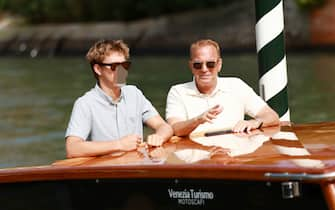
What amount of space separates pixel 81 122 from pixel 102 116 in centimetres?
11

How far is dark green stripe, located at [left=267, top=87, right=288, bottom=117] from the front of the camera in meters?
6.06

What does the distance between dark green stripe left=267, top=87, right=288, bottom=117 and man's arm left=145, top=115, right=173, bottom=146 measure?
1.32 metres

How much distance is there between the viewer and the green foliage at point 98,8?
30731 millimetres

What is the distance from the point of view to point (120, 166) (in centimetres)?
399

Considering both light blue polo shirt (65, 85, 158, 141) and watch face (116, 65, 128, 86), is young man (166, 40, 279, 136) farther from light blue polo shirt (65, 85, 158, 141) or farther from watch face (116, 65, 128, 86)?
watch face (116, 65, 128, 86)

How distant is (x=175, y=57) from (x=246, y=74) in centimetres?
685

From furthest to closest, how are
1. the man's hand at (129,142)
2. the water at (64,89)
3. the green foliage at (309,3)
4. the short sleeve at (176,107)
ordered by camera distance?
the green foliage at (309,3)
the water at (64,89)
the short sleeve at (176,107)
the man's hand at (129,142)

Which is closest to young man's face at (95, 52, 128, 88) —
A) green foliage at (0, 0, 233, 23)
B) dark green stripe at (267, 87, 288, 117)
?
dark green stripe at (267, 87, 288, 117)

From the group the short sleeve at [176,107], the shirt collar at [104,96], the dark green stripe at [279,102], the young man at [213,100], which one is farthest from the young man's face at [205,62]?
the dark green stripe at [279,102]

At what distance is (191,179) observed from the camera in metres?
3.80

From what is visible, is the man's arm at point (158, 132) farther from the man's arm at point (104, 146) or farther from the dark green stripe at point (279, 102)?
the dark green stripe at point (279, 102)

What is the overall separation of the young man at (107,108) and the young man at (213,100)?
0.24 metres

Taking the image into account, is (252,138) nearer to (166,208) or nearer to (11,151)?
(166,208)

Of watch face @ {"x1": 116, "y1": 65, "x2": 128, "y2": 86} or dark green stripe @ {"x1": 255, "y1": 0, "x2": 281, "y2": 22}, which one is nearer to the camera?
watch face @ {"x1": 116, "y1": 65, "x2": 128, "y2": 86}
